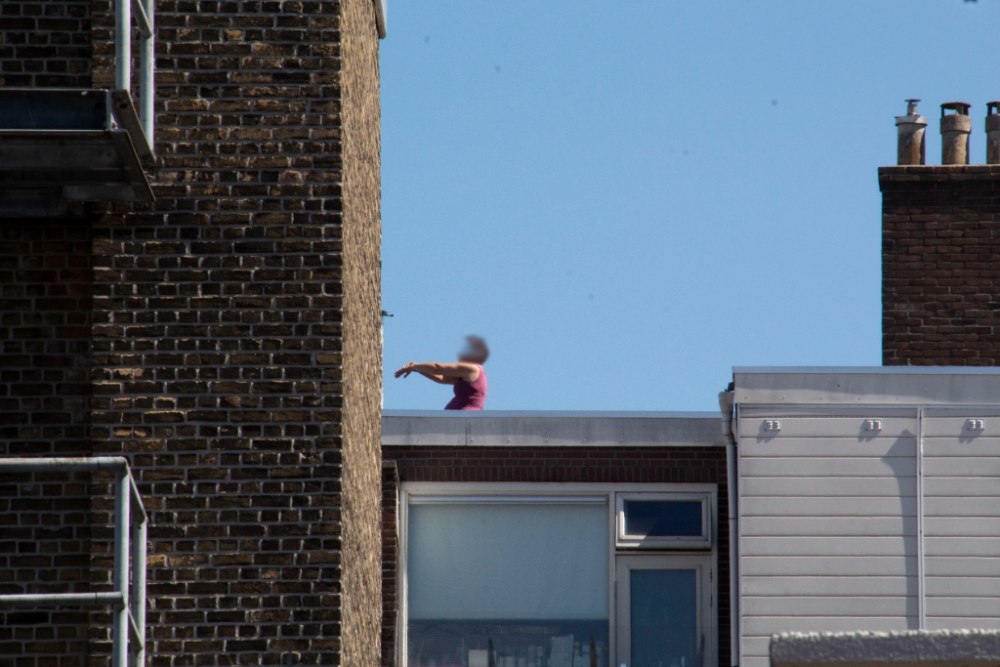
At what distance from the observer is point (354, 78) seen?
9.19 m

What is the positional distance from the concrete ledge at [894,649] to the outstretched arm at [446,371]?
10.4 metres

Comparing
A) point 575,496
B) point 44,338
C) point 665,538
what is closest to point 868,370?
point 665,538

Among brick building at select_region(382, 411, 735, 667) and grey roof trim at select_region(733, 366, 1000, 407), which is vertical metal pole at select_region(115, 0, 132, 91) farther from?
brick building at select_region(382, 411, 735, 667)

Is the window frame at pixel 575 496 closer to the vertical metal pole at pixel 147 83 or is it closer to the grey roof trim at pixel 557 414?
the grey roof trim at pixel 557 414

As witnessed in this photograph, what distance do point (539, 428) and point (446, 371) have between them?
1324 mm

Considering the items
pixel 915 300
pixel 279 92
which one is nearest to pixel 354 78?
pixel 279 92

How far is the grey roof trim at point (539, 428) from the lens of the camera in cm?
1421

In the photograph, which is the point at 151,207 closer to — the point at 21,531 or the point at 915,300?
the point at 21,531

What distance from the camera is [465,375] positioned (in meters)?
15.2

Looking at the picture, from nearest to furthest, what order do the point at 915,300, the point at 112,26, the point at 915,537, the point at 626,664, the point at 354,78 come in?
the point at 112,26 < the point at 354,78 < the point at 915,537 < the point at 626,664 < the point at 915,300

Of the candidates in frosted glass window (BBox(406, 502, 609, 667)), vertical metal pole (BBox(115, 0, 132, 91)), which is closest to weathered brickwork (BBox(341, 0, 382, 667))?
vertical metal pole (BBox(115, 0, 132, 91))

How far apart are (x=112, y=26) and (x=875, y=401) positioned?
6782mm

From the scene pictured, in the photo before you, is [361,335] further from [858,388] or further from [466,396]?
[466,396]

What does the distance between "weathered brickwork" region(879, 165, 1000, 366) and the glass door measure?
148 inches
